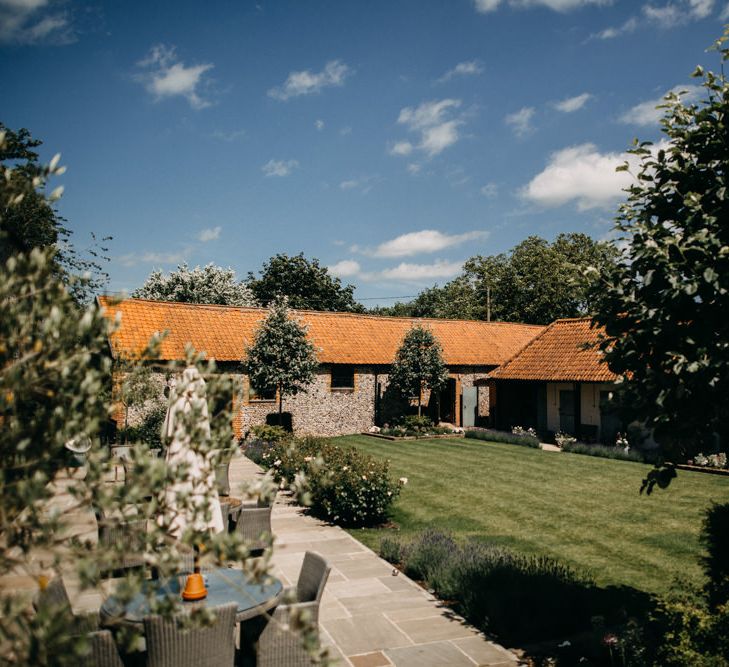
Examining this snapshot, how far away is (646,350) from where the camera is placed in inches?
202

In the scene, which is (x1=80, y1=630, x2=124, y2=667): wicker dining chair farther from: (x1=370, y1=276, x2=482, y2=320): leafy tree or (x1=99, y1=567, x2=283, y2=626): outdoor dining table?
(x1=370, y1=276, x2=482, y2=320): leafy tree

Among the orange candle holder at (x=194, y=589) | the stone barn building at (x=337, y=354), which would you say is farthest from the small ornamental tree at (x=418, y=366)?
the orange candle holder at (x=194, y=589)

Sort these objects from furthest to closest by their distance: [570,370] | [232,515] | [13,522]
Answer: [570,370], [232,515], [13,522]

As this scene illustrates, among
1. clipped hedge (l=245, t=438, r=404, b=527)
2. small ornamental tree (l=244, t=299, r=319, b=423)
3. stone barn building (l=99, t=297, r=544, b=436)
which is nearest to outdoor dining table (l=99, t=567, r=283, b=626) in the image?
clipped hedge (l=245, t=438, r=404, b=527)

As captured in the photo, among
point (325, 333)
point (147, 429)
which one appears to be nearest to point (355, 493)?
point (147, 429)

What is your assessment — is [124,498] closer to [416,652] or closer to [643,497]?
[416,652]

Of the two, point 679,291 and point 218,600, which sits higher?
point 679,291

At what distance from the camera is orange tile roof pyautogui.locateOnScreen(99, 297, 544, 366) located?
2444cm

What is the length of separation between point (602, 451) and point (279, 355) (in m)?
12.5

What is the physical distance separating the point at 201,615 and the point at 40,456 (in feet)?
3.21

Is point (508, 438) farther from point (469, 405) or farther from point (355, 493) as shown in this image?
point (355, 493)

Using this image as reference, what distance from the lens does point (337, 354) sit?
27.4 m

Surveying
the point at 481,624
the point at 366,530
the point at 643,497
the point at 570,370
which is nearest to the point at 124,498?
the point at 481,624

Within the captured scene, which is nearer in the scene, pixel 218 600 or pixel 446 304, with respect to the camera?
pixel 218 600
